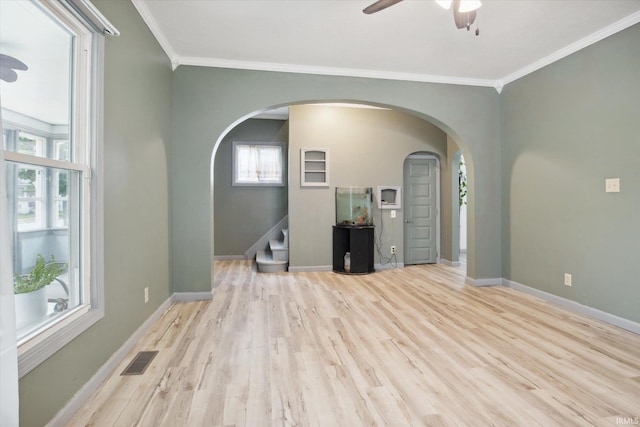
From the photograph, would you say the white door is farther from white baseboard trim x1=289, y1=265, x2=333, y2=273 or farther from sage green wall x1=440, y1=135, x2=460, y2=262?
white baseboard trim x1=289, y1=265, x2=333, y2=273

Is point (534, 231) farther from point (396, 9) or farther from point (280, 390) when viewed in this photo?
point (280, 390)

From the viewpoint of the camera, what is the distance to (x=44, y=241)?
5.46ft

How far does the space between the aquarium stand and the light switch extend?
296 centimetres

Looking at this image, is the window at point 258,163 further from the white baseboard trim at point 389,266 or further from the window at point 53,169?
the window at point 53,169

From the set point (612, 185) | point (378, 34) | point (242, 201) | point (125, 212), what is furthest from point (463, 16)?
point (242, 201)

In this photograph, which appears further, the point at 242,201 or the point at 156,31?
the point at 242,201

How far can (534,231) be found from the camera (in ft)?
12.8

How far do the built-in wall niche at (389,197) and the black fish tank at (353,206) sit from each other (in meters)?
0.22

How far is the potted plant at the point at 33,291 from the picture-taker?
147 centimetres

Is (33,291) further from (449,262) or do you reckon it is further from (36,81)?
(449,262)

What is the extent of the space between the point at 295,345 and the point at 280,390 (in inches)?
24.6

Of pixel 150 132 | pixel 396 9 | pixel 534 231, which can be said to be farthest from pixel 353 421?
pixel 534 231

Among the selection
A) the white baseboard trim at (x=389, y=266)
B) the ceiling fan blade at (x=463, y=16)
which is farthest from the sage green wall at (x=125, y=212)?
the white baseboard trim at (x=389, y=266)

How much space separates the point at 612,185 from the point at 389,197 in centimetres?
314
